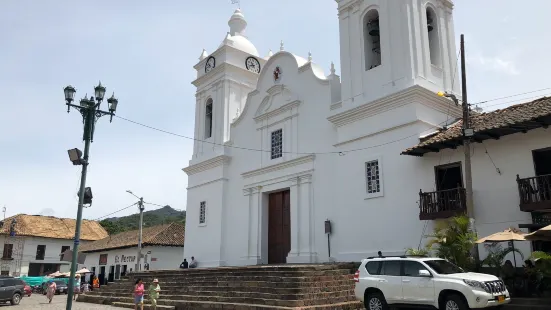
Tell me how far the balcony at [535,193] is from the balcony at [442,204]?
1.62 m

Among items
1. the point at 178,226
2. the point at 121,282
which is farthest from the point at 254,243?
the point at 178,226

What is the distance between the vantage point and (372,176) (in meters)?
17.8

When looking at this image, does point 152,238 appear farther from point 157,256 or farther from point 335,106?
point 335,106

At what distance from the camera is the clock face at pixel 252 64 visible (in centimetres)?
2702

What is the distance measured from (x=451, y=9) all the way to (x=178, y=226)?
26519 mm

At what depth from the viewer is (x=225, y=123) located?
25875mm

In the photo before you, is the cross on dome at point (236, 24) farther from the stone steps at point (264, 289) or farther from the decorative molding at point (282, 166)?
the stone steps at point (264, 289)

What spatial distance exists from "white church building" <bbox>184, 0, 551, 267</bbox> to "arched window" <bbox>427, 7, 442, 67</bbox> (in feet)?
0.18

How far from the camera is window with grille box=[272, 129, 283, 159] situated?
73.0ft

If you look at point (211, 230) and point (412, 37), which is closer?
point (412, 37)

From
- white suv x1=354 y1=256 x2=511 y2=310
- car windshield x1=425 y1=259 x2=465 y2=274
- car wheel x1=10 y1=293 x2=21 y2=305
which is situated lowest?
car wheel x1=10 y1=293 x2=21 y2=305

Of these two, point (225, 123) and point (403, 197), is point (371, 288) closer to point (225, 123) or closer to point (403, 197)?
point (403, 197)

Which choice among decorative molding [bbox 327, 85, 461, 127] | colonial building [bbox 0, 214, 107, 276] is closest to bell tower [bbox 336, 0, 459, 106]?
decorative molding [bbox 327, 85, 461, 127]

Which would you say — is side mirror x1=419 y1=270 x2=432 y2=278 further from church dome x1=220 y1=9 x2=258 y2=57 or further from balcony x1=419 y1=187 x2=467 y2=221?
church dome x1=220 y1=9 x2=258 y2=57
